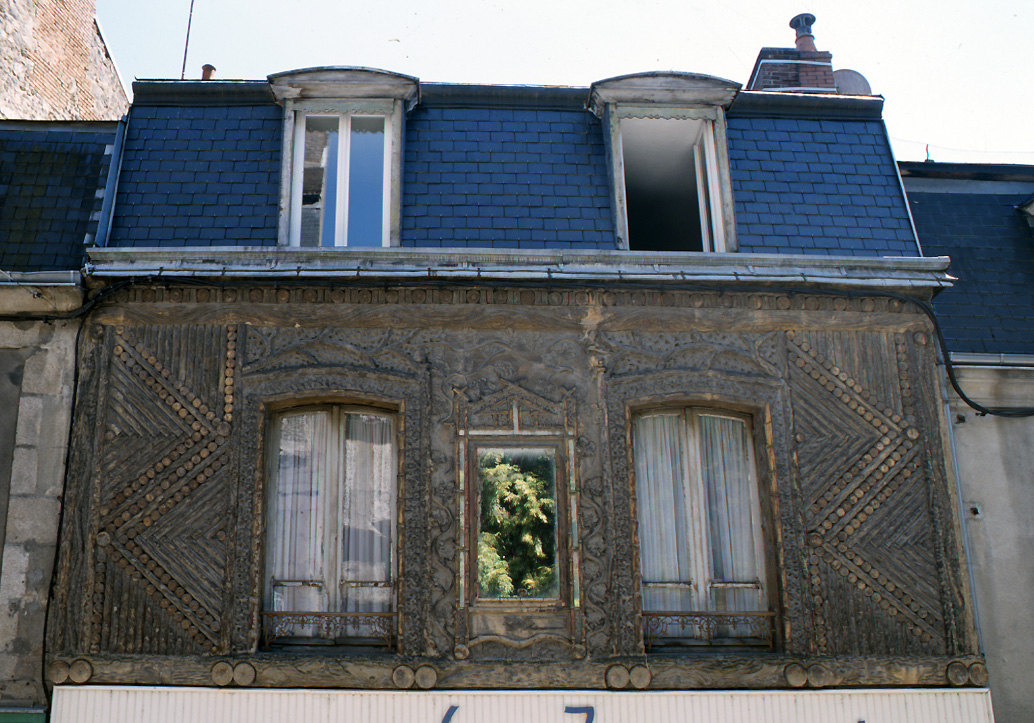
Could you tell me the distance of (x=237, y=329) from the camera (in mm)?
7262

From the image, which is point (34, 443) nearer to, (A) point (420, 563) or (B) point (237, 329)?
(B) point (237, 329)

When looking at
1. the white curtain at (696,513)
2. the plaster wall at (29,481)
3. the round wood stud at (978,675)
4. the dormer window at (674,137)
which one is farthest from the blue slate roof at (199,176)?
the round wood stud at (978,675)

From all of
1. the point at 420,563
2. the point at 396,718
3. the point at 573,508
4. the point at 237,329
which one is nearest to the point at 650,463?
the point at 573,508

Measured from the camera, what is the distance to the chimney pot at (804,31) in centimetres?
1082

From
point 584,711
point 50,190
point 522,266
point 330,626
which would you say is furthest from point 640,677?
point 50,190

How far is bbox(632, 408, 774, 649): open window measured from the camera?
22.9 ft

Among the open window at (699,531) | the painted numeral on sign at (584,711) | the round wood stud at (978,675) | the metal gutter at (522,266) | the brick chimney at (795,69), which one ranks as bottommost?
the painted numeral on sign at (584,711)

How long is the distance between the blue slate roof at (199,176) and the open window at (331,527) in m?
1.83

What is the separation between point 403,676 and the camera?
21.6 ft

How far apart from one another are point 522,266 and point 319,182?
221cm

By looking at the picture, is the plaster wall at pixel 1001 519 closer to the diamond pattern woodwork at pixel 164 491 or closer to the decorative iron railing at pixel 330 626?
the decorative iron railing at pixel 330 626

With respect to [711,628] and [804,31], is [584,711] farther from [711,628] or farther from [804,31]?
[804,31]

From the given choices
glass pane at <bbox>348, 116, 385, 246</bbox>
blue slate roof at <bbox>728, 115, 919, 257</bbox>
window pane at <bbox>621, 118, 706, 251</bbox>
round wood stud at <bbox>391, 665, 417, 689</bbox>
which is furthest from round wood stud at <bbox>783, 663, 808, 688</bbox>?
glass pane at <bbox>348, 116, 385, 246</bbox>

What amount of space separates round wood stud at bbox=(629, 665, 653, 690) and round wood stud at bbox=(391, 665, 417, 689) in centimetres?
172
